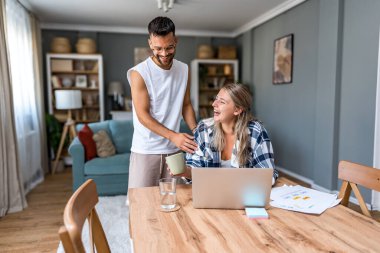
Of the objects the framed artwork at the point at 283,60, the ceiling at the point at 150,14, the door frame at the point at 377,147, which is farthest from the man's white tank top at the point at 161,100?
the framed artwork at the point at 283,60

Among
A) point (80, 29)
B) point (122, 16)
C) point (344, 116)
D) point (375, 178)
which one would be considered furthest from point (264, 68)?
point (375, 178)

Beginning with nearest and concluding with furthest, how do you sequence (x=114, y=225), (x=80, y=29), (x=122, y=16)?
(x=114, y=225)
(x=122, y=16)
(x=80, y=29)

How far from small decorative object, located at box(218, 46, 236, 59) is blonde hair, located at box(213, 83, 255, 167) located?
461 centimetres

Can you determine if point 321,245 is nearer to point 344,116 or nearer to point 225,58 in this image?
point 344,116

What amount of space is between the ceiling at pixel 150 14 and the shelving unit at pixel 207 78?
0.66 m

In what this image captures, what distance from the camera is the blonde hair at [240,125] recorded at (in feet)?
4.94

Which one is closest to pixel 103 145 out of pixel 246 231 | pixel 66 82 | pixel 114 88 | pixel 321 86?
pixel 114 88

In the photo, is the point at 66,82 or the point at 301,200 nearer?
the point at 301,200

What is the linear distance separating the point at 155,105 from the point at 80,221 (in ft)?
2.94

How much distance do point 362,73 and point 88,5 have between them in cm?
368

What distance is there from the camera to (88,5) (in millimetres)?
4465

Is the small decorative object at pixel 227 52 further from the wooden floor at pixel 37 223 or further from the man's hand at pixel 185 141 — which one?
the man's hand at pixel 185 141

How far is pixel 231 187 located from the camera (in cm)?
113

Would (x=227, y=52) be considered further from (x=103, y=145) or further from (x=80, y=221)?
(x=80, y=221)
